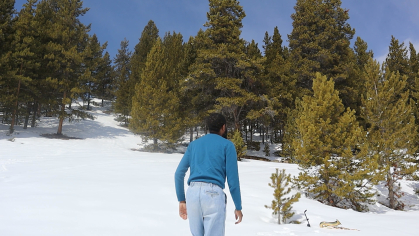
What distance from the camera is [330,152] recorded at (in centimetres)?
1093

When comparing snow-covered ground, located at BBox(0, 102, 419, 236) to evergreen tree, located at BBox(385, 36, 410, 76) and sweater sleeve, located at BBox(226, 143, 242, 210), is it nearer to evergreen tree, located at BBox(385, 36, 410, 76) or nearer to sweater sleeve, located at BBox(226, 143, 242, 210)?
sweater sleeve, located at BBox(226, 143, 242, 210)

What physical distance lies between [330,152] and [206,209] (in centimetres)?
1014

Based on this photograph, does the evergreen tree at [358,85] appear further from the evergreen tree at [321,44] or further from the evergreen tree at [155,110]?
the evergreen tree at [155,110]

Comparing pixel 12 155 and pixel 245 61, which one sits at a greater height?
pixel 245 61

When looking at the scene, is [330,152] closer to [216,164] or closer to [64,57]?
[216,164]

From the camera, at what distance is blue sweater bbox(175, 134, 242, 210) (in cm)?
242

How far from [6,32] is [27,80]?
4.57 meters

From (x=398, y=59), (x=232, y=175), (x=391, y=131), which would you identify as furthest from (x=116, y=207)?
(x=398, y=59)

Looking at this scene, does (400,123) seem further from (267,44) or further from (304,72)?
(267,44)

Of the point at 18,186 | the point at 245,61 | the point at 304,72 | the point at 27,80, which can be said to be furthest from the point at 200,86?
the point at 18,186

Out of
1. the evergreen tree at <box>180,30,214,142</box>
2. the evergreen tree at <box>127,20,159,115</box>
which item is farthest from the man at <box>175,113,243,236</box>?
the evergreen tree at <box>127,20,159,115</box>

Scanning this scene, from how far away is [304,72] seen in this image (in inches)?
1013

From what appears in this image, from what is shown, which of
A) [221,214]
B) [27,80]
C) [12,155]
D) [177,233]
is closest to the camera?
[221,214]

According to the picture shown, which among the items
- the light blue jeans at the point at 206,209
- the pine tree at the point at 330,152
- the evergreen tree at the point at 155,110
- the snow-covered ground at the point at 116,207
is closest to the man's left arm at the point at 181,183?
the light blue jeans at the point at 206,209
